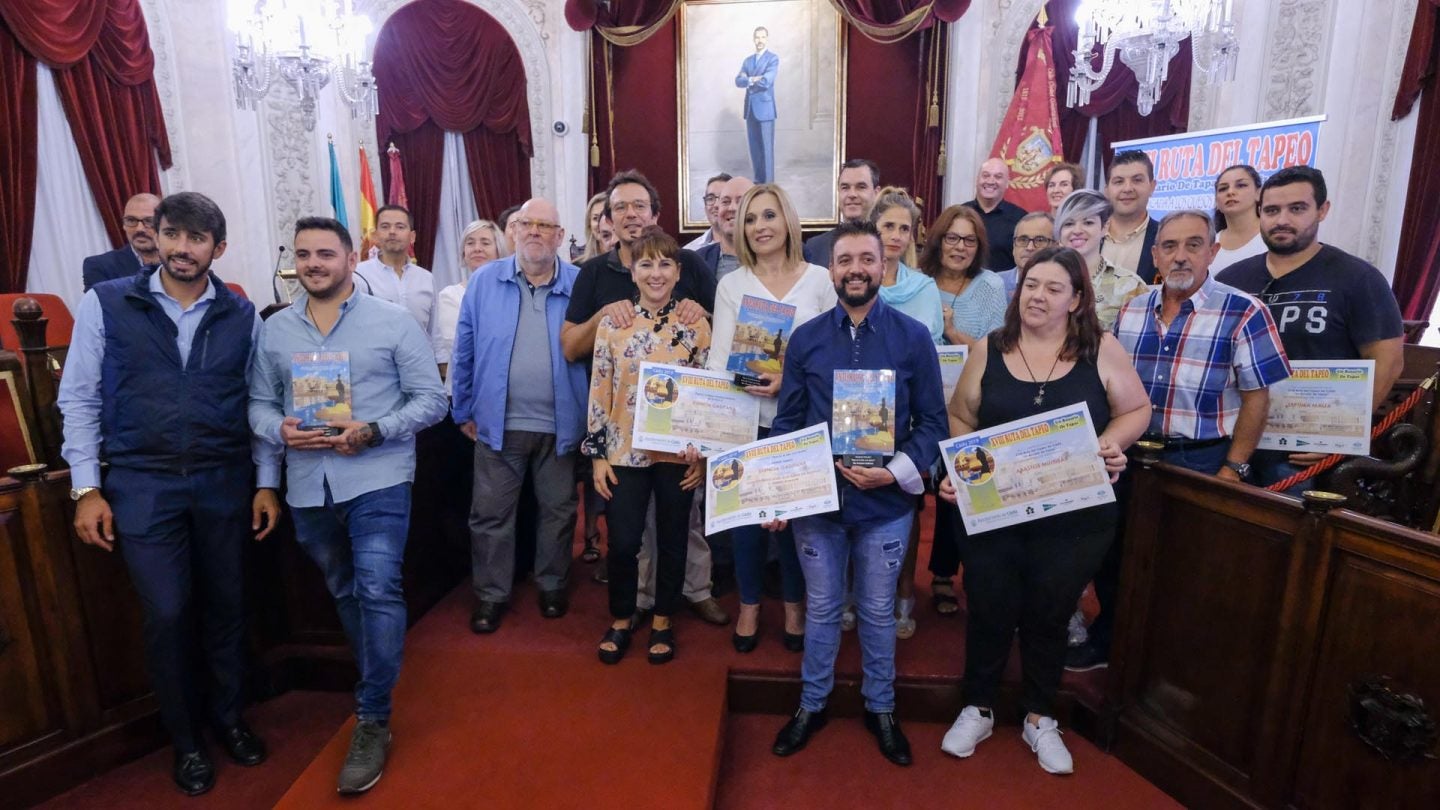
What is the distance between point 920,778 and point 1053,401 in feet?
4.22

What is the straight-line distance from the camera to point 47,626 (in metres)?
2.31

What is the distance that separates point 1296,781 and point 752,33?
670 centimetres

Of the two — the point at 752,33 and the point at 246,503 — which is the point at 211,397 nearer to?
the point at 246,503

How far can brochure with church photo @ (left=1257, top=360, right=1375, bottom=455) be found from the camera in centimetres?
228

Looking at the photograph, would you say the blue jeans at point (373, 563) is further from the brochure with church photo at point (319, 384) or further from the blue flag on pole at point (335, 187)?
the blue flag on pole at point (335, 187)

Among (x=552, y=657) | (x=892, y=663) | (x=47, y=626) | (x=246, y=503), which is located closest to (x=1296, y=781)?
(x=892, y=663)

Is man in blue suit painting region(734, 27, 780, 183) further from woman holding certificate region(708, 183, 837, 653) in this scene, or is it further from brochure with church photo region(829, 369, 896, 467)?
brochure with church photo region(829, 369, 896, 467)

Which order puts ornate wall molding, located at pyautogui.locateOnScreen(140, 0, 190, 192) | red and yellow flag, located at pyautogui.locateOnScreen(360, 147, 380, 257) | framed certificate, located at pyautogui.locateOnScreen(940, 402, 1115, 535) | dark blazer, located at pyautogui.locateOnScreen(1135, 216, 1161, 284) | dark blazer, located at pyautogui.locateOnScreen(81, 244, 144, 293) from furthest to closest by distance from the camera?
red and yellow flag, located at pyautogui.locateOnScreen(360, 147, 380, 257)
ornate wall molding, located at pyautogui.locateOnScreen(140, 0, 190, 192)
dark blazer, located at pyautogui.locateOnScreen(81, 244, 144, 293)
dark blazer, located at pyautogui.locateOnScreen(1135, 216, 1161, 284)
framed certificate, located at pyautogui.locateOnScreen(940, 402, 1115, 535)

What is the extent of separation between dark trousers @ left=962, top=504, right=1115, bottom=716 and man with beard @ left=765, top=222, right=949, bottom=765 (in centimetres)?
28

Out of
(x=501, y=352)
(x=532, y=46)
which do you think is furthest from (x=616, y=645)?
(x=532, y=46)

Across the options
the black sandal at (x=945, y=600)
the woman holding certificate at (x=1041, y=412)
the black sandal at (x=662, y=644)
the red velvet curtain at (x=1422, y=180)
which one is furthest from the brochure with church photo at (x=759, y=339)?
the red velvet curtain at (x=1422, y=180)

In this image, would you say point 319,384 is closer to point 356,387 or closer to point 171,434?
point 356,387

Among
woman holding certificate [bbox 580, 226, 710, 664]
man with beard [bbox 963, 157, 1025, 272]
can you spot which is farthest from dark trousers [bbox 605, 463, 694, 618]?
man with beard [bbox 963, 157, 1025, 272]

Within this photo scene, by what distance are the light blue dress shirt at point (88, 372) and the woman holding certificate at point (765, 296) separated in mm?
1616
